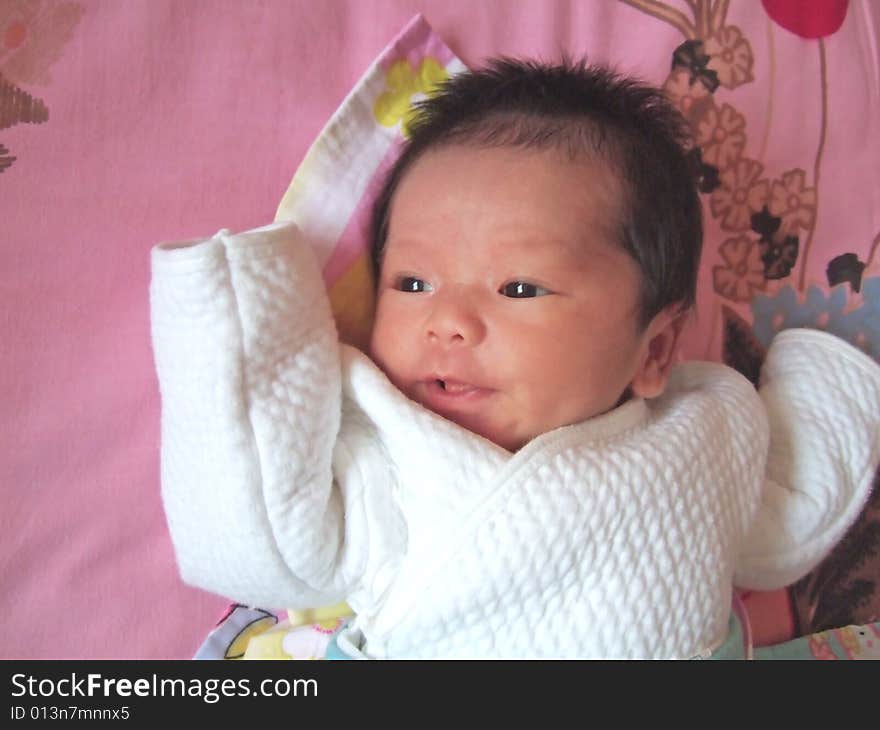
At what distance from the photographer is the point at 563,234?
0.90 meters

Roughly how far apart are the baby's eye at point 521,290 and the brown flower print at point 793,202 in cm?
60

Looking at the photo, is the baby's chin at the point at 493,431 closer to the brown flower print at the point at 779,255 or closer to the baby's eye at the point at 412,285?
the baby's eye at the point at 412,285

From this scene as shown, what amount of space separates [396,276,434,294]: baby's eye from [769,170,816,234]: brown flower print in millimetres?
665

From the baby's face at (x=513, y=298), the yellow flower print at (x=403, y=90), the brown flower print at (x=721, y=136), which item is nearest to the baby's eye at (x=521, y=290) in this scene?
the baby's face at (x=513, y=298)

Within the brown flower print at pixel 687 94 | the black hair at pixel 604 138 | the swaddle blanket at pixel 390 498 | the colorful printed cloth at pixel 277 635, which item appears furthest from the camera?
the brown flower print at pixel 687 94

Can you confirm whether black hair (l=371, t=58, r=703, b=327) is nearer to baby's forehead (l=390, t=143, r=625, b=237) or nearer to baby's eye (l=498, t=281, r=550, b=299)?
baby's forehead (l=390, t=143, r=625, b=237)

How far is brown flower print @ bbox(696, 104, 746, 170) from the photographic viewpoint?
4.23 ft

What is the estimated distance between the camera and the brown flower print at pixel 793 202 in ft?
4.31

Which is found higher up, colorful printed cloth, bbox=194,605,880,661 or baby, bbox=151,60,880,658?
baby, bbox=151,60,880,658

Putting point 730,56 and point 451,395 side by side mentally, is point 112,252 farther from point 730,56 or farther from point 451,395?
point 730,56

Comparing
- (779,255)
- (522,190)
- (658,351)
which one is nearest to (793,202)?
(779,255)

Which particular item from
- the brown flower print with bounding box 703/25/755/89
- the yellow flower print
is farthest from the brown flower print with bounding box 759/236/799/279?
the yellow flower print
